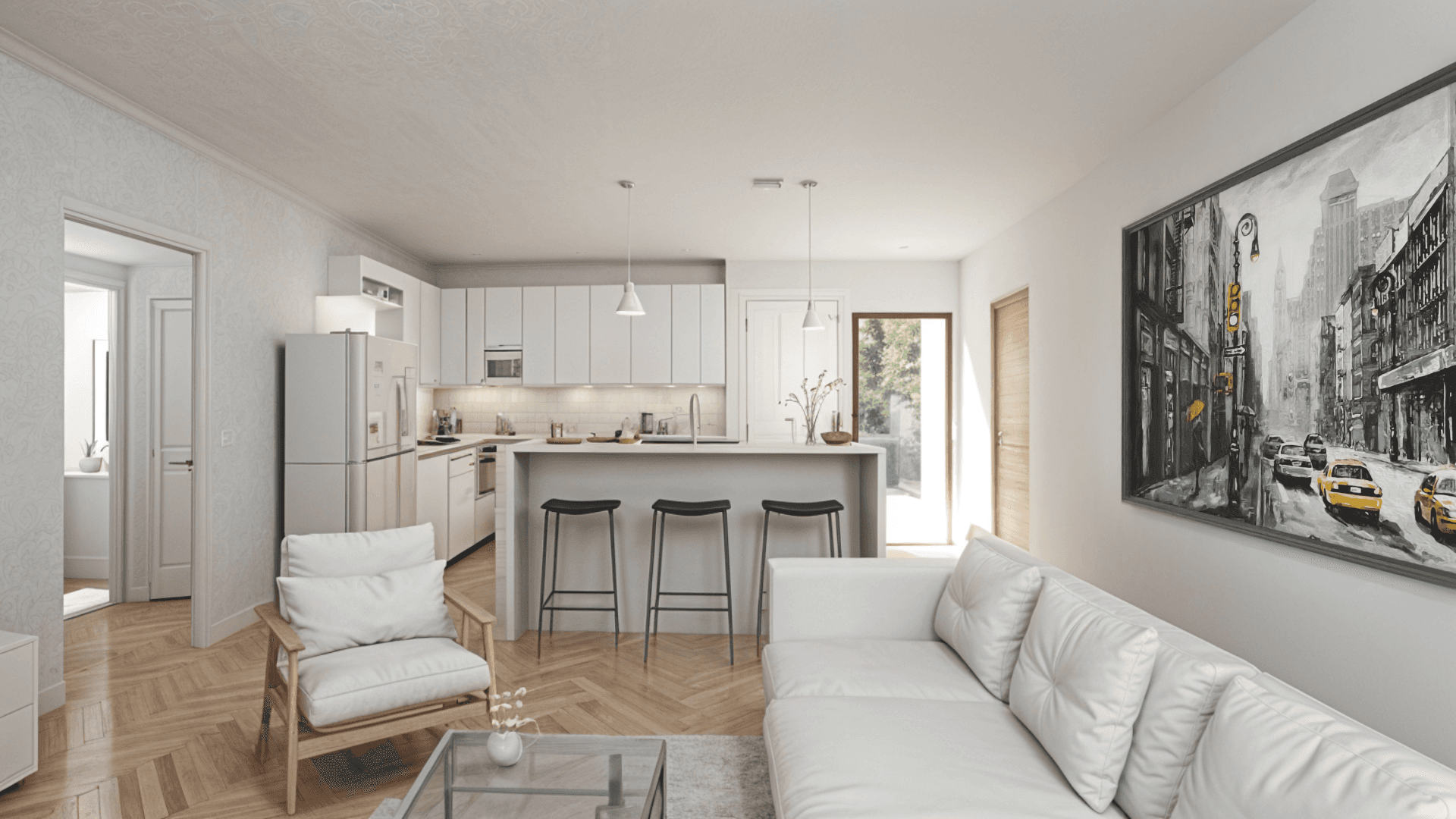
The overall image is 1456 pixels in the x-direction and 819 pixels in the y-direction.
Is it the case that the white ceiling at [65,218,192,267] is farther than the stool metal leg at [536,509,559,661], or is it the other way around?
the white ceiling at [65,218,192,267]

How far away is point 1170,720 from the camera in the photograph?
1438 mm

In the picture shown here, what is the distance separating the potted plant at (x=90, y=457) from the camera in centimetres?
489

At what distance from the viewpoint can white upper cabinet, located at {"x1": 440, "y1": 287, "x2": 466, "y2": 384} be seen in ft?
21.6

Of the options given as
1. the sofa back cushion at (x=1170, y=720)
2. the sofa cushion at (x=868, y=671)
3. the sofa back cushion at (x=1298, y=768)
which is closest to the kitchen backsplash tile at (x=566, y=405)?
the sofa cushion at (x=868, y=671)

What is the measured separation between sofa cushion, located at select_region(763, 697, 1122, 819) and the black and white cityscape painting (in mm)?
1358

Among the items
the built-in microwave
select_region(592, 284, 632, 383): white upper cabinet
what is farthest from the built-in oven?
select_region(592, 284, 632, 383): white upper cabinet

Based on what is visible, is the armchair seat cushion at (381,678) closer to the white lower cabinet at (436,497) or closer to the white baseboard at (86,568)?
the white lower cabinet at (436,497)

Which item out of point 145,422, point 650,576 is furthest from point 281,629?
point 145,422

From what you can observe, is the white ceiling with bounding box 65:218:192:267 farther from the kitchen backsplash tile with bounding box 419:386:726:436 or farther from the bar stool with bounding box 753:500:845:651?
the bar stool with bounding box 753:500:845:651

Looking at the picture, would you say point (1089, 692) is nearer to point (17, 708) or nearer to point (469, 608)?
point (469, 608)

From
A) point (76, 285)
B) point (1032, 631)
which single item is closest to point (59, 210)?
point (76, 285)

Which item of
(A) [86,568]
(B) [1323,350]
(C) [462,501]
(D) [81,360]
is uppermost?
(D) [81,360]

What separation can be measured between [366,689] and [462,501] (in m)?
3.80

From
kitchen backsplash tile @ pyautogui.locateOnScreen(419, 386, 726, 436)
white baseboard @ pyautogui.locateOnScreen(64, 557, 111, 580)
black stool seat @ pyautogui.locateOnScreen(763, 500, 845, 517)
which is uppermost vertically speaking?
kitchen backsplash tile @ pyautogui.locateOnScreen(419, 386, 726, 436)
